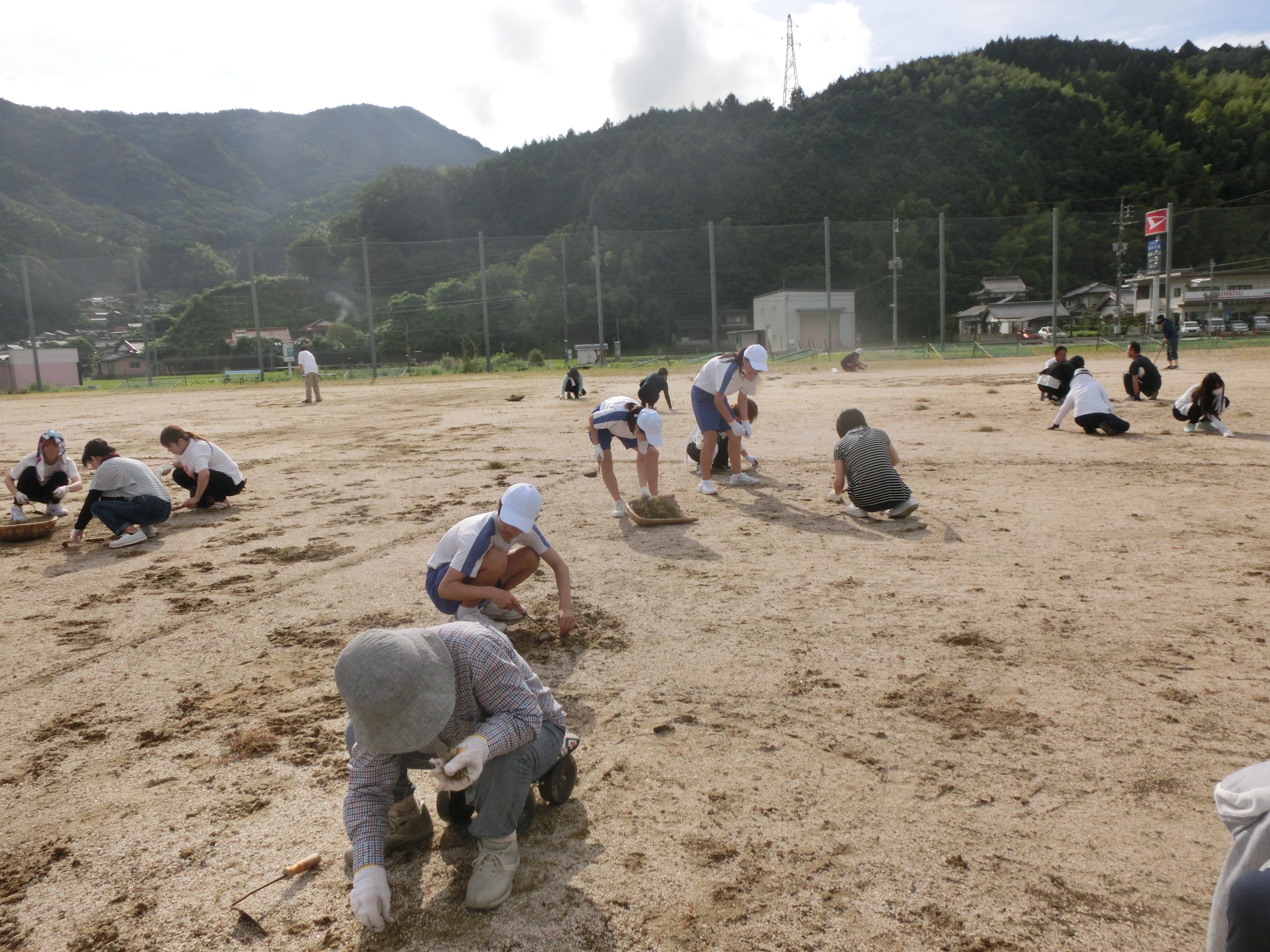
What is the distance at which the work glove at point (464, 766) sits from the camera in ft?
7.39

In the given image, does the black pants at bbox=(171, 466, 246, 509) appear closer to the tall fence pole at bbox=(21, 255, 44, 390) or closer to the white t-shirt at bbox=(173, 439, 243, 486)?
the white t-shirt at bbox=(173, 439, 243, 486)

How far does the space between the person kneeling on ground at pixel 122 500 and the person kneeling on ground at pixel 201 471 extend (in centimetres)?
55

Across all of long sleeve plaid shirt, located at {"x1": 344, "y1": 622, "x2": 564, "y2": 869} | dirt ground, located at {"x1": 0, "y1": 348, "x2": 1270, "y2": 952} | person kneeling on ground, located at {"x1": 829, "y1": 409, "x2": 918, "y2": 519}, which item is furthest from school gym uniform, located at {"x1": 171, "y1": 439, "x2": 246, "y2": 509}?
long sleeve plaid shirt, located at {"x1": 344, "y1": 622, "x2": 564, "y2": 869}

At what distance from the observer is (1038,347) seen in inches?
1216

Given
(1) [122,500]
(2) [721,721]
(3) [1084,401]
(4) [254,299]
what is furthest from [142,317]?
(2) [721,721]

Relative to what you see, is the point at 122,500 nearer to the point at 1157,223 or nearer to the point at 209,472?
the point at 209,472

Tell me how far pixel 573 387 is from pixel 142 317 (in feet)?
94.7

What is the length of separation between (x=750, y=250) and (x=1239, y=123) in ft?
152

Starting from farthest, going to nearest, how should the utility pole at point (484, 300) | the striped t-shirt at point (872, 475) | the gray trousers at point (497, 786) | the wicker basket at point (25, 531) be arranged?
the utility pole at point (484, 300), the wicker basket at point (25, 531), the striped t-shirt at point (872, 475), the gray trousers at point (497, 786)

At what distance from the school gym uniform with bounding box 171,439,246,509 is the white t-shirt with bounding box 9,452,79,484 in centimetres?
85

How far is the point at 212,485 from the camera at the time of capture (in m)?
8.05

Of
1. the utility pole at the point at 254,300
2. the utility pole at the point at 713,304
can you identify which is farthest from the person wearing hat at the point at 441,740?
the utility pole at the point at 254,300

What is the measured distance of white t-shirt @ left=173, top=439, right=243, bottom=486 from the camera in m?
7.86

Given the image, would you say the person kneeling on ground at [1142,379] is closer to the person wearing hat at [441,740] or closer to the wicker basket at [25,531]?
the person wearing hat at [441,740]
